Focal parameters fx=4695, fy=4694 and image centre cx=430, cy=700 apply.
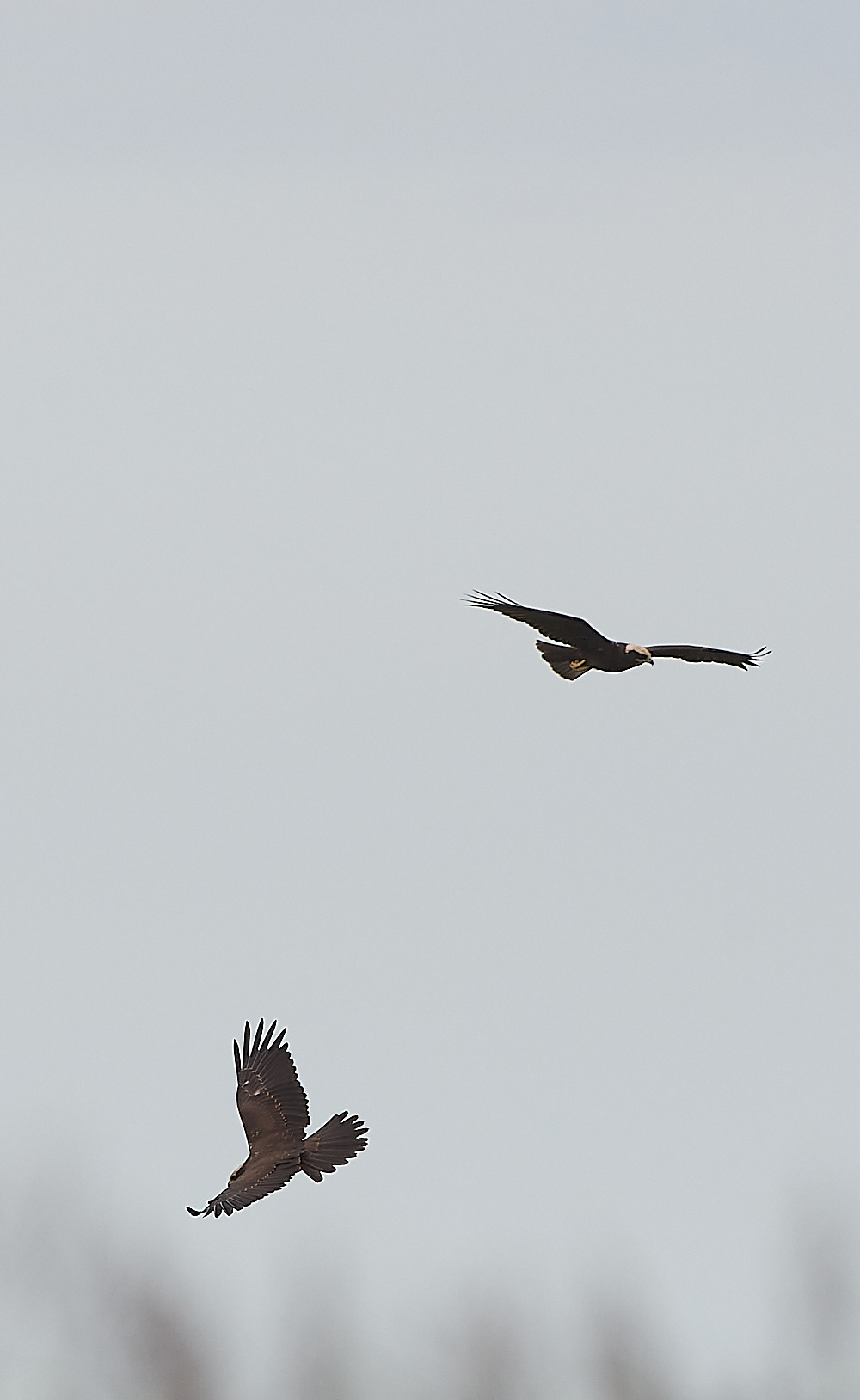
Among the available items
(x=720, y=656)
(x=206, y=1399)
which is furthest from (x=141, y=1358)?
(x=720, y=656)

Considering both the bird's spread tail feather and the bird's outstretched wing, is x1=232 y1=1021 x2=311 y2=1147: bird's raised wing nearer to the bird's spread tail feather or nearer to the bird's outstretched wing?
the bird's spread tail feather

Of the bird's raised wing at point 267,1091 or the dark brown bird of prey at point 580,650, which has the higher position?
the dark brown bird of prey at point 580,650

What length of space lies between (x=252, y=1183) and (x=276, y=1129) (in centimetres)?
147

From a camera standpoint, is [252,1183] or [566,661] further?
[566,661]

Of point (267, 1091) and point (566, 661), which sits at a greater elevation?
point (566, 661)

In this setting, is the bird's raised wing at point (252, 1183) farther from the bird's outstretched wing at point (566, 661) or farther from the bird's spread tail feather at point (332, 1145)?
the bird's outstretched wing at point (566, 661)

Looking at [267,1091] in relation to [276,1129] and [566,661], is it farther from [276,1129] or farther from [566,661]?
[566,661]

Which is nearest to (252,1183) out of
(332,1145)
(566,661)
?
(332,1145)

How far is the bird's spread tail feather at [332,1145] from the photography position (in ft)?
152

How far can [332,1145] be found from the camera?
46656 mm

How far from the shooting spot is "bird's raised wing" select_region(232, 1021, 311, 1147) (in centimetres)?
4700

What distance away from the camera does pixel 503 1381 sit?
321ft

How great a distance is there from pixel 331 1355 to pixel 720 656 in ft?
155

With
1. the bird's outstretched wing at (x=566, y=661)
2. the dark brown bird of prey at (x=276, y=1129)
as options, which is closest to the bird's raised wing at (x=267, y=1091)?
the dark brown bird of prey at (x=276, y=1129)
